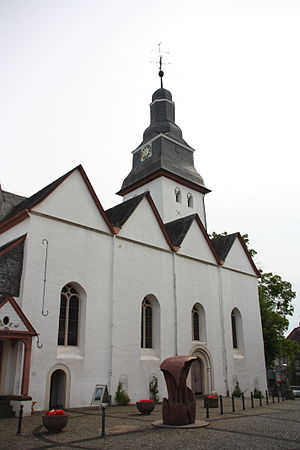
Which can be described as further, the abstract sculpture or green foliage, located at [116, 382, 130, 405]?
green foliage, located at [116, 382, 130, 405]

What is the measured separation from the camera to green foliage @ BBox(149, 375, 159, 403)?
23200 millimetres

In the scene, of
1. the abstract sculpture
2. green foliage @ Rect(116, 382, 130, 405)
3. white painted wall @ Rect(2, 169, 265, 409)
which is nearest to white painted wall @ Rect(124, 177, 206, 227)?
white painted wall @ Rect(2, 169, 265, 409)

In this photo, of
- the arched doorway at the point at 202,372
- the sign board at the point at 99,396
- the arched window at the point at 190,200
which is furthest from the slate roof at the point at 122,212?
the arched window at the point at 190,200

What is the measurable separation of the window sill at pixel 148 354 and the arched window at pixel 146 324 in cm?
28

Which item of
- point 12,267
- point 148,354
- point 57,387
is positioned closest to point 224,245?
point 148,354

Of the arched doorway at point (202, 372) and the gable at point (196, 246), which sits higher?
the gable at point (196, 246)

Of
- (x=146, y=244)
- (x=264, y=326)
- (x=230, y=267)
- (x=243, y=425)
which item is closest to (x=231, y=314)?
(x=230, y=267)

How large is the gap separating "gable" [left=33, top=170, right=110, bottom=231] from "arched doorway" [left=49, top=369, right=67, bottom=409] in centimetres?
813

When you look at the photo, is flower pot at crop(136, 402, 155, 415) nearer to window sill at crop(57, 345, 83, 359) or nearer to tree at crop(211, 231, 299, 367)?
window sill at crop(57, 345, 83, 359)

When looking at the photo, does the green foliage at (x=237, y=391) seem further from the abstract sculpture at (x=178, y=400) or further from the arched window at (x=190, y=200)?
the arched window at (x=190, y=200)

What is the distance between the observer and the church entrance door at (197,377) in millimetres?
27344

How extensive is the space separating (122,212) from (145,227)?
74.8 inches

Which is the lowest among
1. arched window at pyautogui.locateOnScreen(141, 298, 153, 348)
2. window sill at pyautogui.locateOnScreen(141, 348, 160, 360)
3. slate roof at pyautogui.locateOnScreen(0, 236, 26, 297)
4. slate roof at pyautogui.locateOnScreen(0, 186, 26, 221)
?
window sill at pyautogui.locateOnScreen(141, 348, 160, 360)

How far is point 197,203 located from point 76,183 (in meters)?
18.6
